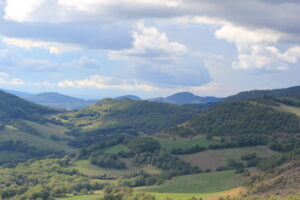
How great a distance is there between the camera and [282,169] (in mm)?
116625

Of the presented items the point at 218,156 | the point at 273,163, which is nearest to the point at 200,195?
the point at 273,163

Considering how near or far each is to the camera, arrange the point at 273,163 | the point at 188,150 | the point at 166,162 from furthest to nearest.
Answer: the point at 188,150
the point at 166,162
the point at 273,163

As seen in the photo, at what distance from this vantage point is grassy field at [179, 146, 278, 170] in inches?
6657

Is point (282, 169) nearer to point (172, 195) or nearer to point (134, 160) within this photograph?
point (172, 195)

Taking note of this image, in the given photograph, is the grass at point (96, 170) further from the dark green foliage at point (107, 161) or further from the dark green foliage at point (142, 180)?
the dark green foliage at point (142, 180)

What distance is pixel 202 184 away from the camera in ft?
444

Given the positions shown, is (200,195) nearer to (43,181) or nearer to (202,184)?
(202,184)

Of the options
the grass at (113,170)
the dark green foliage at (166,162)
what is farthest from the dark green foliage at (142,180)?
the grass at (113,170)

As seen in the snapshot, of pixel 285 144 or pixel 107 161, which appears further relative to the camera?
pixel 107 161

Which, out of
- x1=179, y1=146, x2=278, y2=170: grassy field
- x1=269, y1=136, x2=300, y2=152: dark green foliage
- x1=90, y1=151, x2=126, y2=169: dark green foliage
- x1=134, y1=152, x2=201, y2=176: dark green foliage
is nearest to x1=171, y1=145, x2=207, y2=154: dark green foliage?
x1=179, y1=146, x2=278, y2=170: grassy field

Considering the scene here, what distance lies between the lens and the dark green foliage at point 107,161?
179 m

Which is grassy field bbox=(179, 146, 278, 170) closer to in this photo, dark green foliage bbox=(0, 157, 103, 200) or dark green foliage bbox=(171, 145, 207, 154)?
dark green foliage bbox=(171, 145, 207, 154)

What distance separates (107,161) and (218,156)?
48889 mm

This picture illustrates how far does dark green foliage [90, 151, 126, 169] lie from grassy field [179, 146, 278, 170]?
27087 mm
